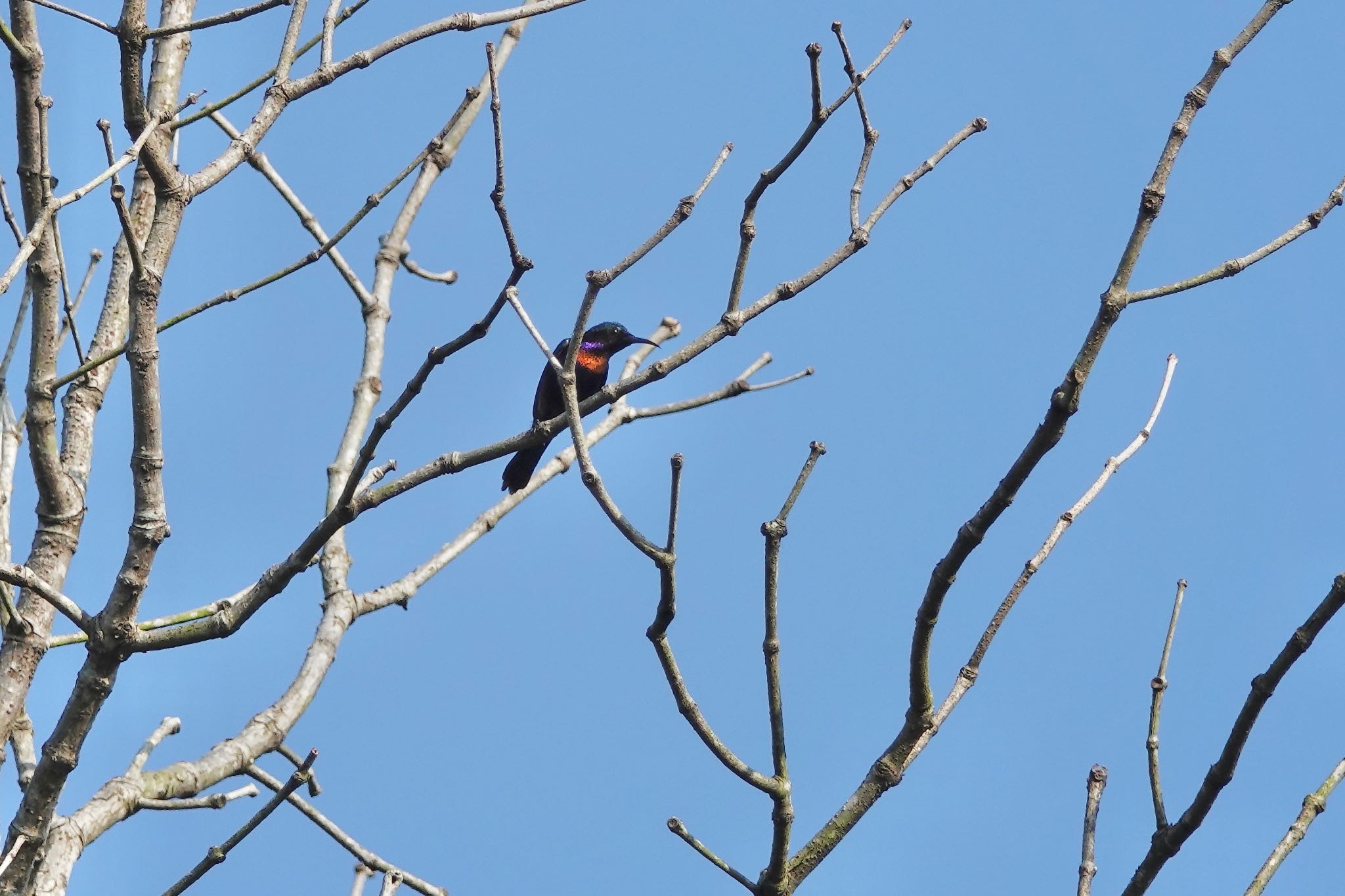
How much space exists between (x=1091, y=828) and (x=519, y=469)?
5.23 m

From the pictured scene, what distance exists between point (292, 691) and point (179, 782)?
24.7 inches

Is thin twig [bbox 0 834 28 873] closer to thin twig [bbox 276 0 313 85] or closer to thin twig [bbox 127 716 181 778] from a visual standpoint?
thin twig [bbox 127 716 181 778]

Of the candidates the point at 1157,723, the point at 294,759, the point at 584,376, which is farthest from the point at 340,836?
the point at 584,376

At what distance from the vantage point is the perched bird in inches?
301

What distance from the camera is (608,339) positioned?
8.07 meters

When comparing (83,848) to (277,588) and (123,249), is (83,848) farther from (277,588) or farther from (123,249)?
(123,249)

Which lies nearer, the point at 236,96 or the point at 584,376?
the point at 236,96

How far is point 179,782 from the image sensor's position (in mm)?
4332

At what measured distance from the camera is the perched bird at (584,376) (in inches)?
301

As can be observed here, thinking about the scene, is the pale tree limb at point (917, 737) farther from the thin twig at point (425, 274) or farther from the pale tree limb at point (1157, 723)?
the thin twig at point (425, 274)

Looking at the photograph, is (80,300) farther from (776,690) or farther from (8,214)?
(776,690)

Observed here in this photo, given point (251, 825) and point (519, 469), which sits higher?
point (519, 469)

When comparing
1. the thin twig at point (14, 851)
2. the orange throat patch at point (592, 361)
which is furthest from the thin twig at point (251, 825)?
the orange throat patch at point (592, 361)

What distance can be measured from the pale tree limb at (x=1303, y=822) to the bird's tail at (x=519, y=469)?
5240mm
